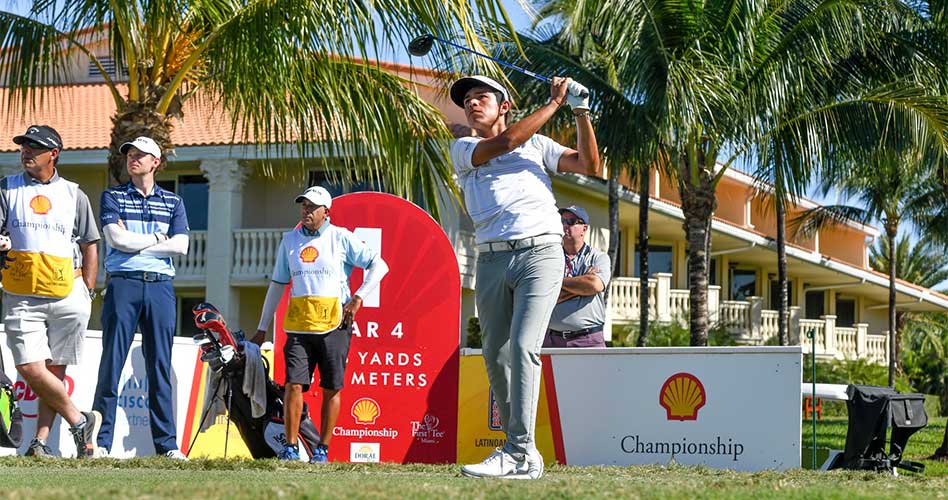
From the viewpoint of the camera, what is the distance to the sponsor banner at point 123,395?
9008 mm

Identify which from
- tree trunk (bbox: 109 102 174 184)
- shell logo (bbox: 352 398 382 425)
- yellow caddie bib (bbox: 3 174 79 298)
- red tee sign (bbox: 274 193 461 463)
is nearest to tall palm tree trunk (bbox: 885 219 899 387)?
red tee sign (bbox: 274 193 461 463)

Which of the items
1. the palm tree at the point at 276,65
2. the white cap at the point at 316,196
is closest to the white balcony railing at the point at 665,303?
the palm tree at the point at 276,65

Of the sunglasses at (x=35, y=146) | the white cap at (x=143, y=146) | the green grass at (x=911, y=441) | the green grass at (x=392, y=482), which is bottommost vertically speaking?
the green grass at (x=911, y=441)

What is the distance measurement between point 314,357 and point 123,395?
1802 millimetres

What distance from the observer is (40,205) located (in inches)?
301

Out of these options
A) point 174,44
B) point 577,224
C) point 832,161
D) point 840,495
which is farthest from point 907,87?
point 840,495

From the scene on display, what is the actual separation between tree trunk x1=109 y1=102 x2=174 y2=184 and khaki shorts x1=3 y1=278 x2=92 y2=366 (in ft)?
8.92

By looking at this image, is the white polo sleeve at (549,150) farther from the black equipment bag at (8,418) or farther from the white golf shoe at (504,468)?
the black equipment bag at (8,418)

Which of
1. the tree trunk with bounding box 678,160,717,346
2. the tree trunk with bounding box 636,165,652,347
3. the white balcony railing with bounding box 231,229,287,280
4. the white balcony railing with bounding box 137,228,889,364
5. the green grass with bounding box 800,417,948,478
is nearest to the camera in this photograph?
the green grass with bounding box 800,417,948,478

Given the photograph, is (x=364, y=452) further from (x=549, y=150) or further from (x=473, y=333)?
(x=473, y=333)

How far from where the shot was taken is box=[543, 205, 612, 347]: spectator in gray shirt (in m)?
9.46

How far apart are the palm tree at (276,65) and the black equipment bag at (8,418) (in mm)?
2863

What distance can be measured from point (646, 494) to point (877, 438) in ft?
14.6

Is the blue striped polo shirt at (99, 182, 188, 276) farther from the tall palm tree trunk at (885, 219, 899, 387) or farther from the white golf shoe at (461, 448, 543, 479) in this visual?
the tall palm tree trunk at (885, 219, 899, 387)
